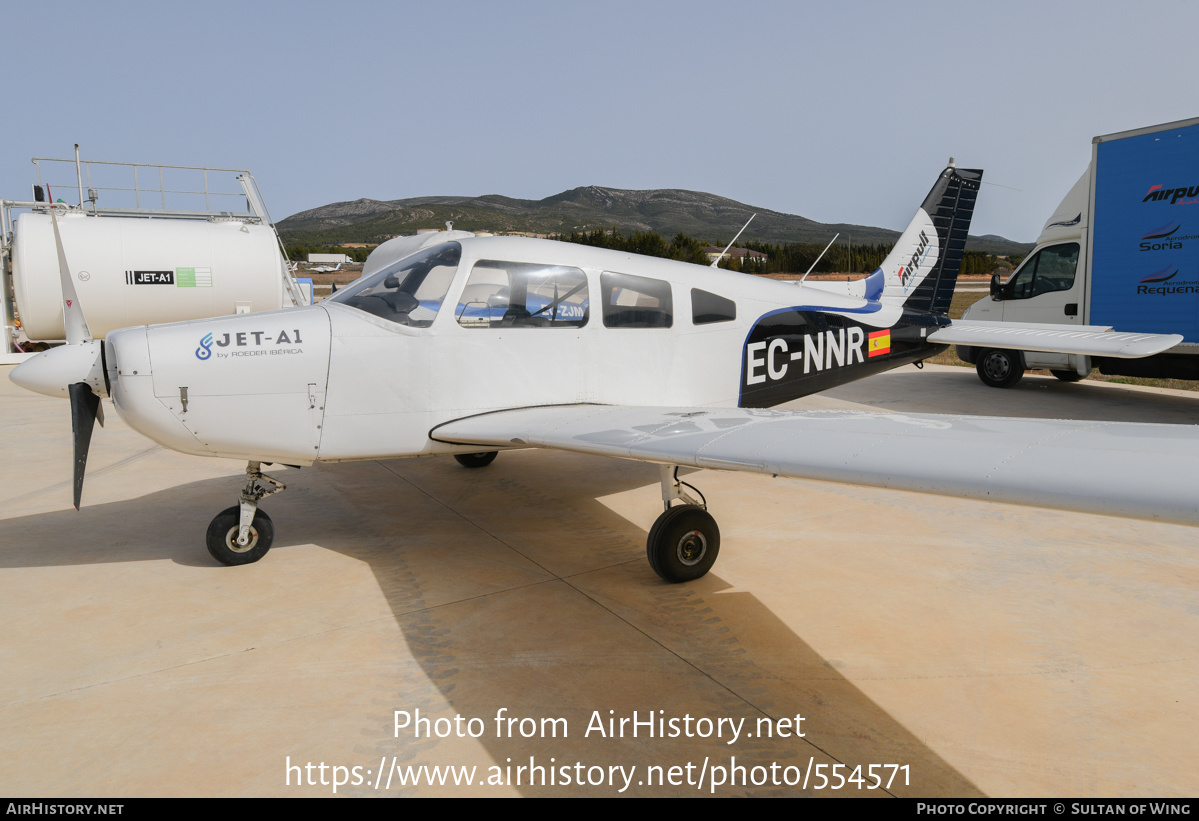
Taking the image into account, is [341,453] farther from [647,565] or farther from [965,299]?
[965,299]

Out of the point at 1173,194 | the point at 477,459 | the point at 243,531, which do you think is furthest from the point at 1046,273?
the point at 243,531

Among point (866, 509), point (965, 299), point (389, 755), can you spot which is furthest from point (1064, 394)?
point (965, 299)

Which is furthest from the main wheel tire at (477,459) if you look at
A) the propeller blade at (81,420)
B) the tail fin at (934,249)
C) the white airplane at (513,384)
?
the tail fin at (934,249)

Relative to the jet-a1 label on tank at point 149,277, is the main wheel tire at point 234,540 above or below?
below

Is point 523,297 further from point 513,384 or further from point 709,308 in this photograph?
point 709,308

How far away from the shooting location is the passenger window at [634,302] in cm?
540

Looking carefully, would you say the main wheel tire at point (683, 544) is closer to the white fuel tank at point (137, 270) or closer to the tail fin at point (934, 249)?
the tail fin at point (934, 249)

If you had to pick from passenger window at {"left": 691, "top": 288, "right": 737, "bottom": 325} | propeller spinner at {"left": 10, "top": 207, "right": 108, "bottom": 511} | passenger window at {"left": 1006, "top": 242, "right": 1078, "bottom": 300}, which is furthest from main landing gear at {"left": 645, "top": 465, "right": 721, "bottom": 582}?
passenger window at {"left": 1006, "top": 242, "right": 1078, "bottom": 300}

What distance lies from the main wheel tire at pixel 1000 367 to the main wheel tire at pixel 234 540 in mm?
11855

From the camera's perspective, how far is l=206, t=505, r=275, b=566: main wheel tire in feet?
15.8

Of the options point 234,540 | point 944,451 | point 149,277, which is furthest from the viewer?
point 149,277

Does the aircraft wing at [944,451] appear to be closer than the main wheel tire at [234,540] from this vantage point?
Yes

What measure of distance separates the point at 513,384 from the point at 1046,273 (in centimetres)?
1091

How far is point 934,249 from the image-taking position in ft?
28.5
